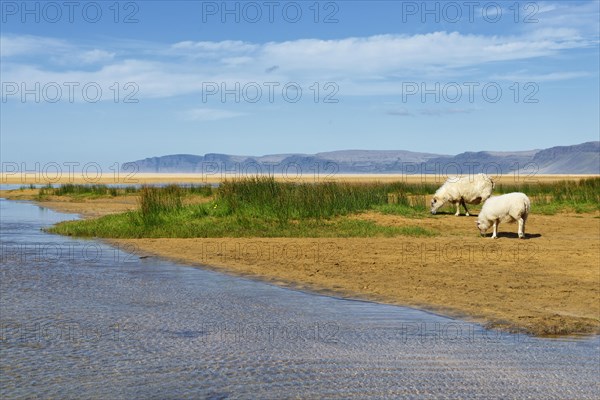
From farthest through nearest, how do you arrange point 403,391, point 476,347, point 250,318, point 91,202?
point 91,202 → point 250,318 → point 476,347 → point 403,391

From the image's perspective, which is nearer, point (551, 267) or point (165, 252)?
point (551, 267)

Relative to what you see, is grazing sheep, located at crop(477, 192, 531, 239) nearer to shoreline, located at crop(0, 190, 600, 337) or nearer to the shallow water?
shoreline, located at crop(0, 190, 600, 337)

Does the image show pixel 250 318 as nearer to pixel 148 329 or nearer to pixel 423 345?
pixel 148 329

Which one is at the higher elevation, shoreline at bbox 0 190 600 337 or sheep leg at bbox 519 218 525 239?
sheep leg at bbox 519 218 525 239

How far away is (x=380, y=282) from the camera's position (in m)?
12.4

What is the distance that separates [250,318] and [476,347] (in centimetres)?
305

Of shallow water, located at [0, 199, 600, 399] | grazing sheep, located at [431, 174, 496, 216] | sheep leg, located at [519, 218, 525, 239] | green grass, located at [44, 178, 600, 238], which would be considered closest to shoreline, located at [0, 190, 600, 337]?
sheep leg, located at [519, 218, 525, 239]

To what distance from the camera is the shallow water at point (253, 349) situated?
263 inches

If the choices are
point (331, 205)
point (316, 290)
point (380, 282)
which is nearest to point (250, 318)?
point (316, 290)

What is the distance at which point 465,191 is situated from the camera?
83.4 feet

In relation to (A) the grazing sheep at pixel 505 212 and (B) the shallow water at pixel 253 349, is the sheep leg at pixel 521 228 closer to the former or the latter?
(A) the grazing sheep at pixel 505 212

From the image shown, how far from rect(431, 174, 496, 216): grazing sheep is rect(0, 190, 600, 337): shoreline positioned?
4124 mm

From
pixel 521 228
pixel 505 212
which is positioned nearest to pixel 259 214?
pixel 505 212

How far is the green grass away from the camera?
20.2m
